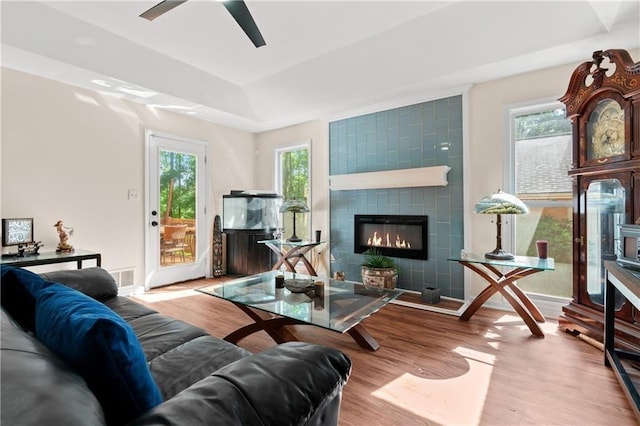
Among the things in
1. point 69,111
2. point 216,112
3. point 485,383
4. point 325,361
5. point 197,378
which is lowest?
point 485,383

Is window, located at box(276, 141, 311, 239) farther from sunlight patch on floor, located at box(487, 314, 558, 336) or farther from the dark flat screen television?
the dark flat screen television

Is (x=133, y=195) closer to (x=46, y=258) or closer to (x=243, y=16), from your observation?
(x=46, y=258)

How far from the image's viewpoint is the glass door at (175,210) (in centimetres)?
399

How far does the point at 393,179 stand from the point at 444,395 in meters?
2.48

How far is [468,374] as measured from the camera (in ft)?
6.30

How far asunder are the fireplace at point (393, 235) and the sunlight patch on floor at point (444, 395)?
1780 millimetres

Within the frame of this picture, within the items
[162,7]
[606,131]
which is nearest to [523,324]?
[606,131]

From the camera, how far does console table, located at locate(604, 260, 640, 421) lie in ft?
4.88

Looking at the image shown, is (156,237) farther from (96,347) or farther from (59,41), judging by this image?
(96,347)

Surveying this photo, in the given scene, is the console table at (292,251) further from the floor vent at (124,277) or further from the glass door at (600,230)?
the glass door at (600,230)

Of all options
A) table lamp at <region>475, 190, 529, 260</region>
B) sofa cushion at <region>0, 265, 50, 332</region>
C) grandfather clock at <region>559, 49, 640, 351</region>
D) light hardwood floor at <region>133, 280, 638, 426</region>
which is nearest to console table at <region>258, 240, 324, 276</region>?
light hardwood floor at <region>133, 280, 638, 426</region>

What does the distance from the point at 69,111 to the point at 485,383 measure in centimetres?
457

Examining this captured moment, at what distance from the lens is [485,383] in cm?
183

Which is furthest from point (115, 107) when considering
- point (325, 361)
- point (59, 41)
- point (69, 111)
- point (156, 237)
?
point (325, 361)
